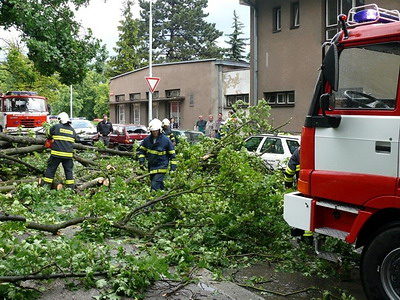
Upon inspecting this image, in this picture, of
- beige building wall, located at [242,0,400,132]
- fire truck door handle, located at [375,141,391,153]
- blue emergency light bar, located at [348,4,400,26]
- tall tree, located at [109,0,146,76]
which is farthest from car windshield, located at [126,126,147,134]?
tall tree, located at [109,0,146,76]

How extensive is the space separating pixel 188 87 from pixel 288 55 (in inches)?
423

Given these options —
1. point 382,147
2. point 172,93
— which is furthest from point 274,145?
point 172,93

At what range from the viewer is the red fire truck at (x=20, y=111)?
82.4ft

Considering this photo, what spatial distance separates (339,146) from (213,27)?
6048cm

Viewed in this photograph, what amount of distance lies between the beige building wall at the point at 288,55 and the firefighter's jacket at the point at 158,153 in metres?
11.4

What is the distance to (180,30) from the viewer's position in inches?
2495

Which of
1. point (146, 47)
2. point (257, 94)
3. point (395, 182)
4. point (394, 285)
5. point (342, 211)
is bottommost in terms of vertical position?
point (394, 285)

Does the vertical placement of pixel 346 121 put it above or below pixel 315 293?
above

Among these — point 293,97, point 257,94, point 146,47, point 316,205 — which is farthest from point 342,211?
point 146,47

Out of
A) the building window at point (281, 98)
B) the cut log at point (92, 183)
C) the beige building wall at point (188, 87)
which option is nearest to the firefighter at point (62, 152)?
the cut log at point (92, 183)

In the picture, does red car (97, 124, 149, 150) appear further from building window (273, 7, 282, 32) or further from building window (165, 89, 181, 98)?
building window (165, 89, 181, 98)

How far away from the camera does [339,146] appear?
437cm

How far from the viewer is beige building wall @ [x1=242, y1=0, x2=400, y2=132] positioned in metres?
19.3

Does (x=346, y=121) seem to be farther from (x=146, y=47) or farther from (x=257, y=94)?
(x=146, y=47)
